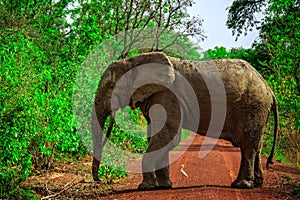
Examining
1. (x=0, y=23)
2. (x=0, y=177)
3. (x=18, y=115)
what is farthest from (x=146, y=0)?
(x=0, y=177)

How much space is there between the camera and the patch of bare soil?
25.7ft

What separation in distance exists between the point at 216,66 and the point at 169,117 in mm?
1596

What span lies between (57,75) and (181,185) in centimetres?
401

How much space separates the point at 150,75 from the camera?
893 centimetres

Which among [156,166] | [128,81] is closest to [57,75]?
[128,81]

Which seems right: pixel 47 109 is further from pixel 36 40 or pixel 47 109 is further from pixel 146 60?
pixel 36 40

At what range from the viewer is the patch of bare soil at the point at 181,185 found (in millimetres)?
7840

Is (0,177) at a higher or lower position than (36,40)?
lower

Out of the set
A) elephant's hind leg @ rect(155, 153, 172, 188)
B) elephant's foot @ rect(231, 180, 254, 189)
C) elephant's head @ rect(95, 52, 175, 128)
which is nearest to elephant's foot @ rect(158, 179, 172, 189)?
elephant's hind leg @ rect(155, 153, 172, 188)

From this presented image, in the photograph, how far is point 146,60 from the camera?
8.99 meters

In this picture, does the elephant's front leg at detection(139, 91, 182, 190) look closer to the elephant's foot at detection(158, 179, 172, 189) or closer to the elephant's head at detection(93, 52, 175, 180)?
the elephant's foot at detection(158, 179, 172, 189)

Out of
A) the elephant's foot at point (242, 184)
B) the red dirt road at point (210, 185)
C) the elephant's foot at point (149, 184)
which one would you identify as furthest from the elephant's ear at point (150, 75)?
the elephant's foot at point (242, 184)

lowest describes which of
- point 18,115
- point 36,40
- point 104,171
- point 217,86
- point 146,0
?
point 104,171

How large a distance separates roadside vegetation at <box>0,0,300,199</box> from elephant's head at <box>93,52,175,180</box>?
761 millimetres
